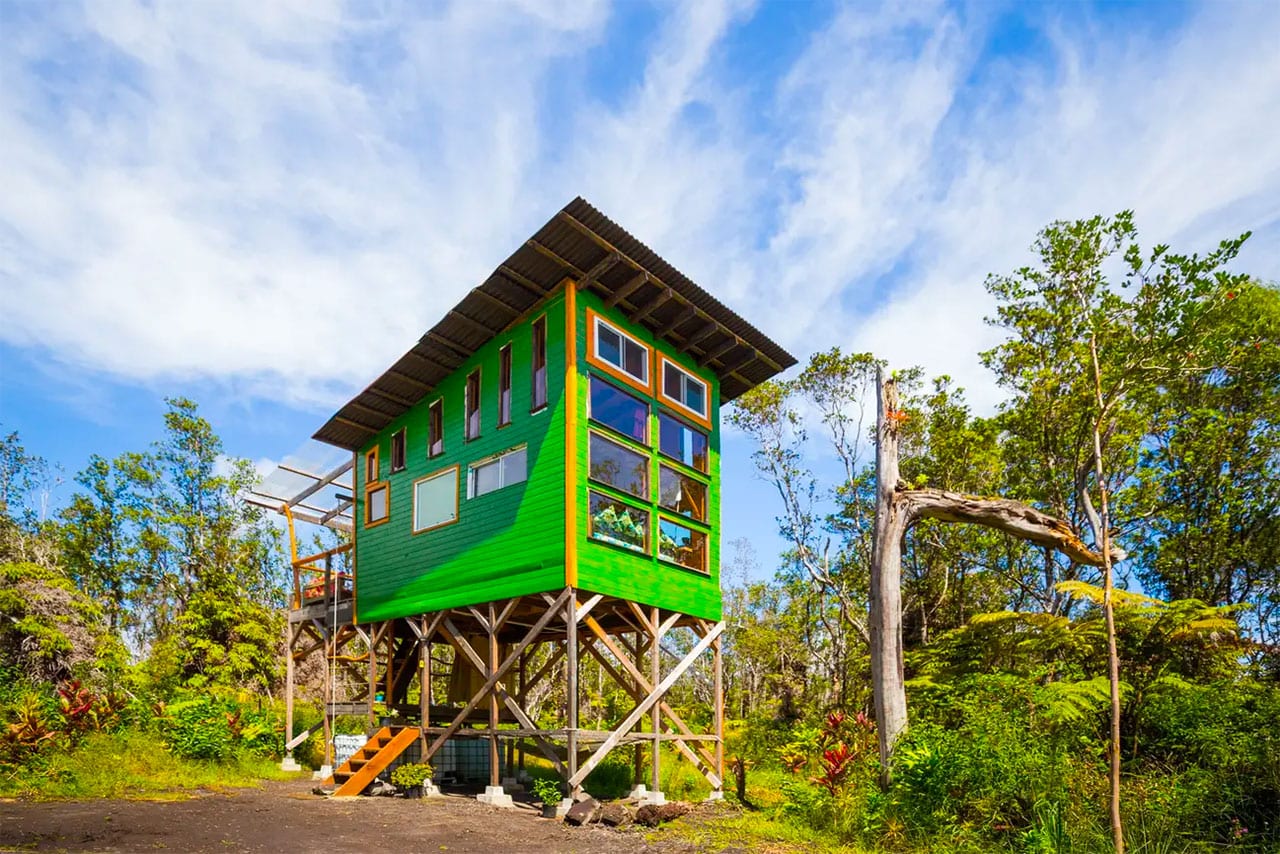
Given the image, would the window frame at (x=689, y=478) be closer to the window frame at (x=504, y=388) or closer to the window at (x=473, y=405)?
the window frame at (x=504, y=388)

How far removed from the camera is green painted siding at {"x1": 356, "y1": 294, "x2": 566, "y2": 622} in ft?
50.1

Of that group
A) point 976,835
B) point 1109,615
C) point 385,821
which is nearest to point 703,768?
point 385,821

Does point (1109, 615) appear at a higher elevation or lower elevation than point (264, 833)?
higher

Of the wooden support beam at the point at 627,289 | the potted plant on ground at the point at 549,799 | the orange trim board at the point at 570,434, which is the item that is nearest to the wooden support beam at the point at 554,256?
the orange trim board at the point at 570,434

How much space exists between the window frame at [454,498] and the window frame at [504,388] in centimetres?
172

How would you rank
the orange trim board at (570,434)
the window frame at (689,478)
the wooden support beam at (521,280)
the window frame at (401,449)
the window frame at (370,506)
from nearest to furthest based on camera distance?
the orange trim board at (570,434) < the wooden support beam at (521,280) < the window frame at (689,478) < the window frame at (401,449) < the window frame at (370,506)

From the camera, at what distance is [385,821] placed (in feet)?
41.5

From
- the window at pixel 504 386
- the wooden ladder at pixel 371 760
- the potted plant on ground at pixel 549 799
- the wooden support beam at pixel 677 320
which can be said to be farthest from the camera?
the wooden support beam at pixel 677 320

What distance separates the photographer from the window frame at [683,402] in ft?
57.3

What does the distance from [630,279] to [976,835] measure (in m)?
10.8

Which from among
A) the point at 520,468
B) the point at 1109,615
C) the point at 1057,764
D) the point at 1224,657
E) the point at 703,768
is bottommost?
the point at 703,768

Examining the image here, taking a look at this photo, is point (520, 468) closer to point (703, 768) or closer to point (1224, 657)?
point (703, 768)

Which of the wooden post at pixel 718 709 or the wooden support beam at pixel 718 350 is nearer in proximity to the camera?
the wooden post at pixel 718 709

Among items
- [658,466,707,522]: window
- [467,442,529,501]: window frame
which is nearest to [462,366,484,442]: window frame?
[467,442,529,501]: window frame
